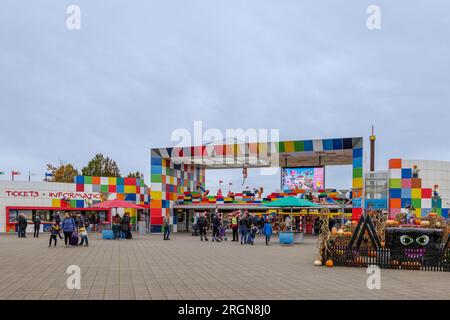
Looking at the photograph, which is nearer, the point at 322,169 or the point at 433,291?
the point at 433,291

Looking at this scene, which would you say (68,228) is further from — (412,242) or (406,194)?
(406,194)

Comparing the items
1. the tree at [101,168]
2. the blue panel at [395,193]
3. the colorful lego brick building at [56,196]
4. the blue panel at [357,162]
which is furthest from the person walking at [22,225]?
the tree at [101,168]

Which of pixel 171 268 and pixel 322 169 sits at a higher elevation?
pixel 322 169

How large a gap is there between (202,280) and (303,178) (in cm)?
2589

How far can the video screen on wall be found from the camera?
116 feet

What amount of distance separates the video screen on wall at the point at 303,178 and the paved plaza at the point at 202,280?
20.0m

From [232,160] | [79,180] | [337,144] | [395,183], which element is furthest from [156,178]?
[395,183]

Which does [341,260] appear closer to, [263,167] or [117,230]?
[117,230]

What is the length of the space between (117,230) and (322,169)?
48.4ft

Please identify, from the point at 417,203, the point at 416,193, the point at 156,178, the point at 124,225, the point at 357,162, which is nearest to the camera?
the point at 124,225

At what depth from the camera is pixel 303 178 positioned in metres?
35.9

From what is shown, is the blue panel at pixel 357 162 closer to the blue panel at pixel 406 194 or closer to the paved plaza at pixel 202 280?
the blue panel at pixel 406 194
